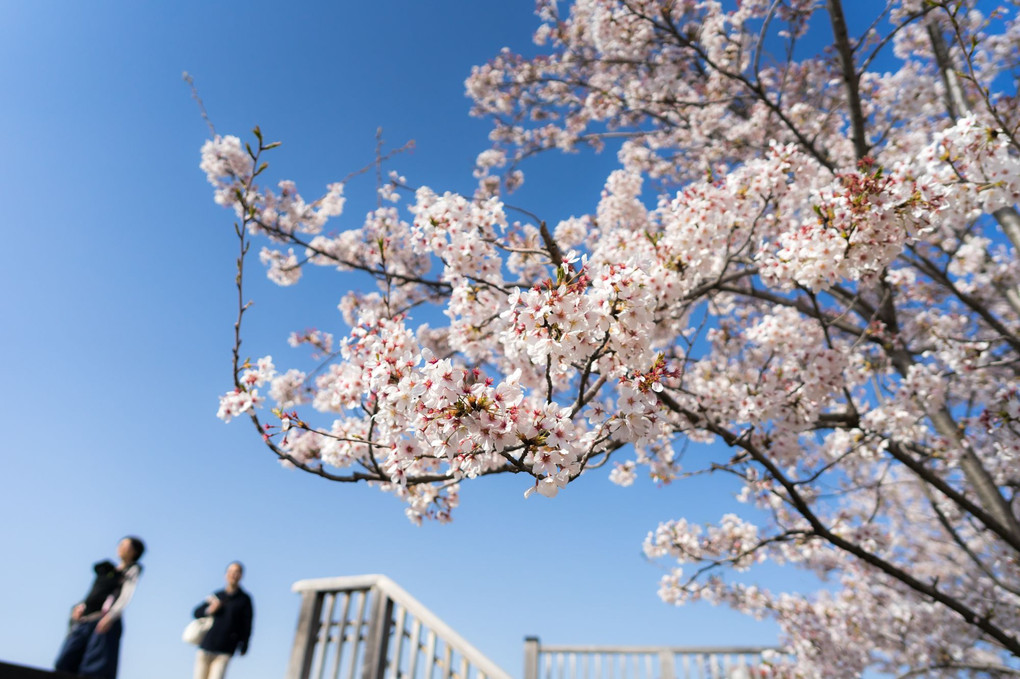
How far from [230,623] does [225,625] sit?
4 cm

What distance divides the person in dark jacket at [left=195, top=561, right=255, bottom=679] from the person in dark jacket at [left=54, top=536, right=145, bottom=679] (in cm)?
59

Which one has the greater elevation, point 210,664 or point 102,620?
point 102,620

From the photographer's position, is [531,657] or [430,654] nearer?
[430,654]

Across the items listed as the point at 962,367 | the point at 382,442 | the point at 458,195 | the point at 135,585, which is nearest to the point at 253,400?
the point at 382,442

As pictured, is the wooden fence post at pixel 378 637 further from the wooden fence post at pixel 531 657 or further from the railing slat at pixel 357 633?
the wooden fence post at pixel 531 657

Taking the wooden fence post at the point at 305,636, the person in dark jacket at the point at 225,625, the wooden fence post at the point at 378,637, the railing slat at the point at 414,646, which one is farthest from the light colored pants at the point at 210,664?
the railing slat at the point at 414,646

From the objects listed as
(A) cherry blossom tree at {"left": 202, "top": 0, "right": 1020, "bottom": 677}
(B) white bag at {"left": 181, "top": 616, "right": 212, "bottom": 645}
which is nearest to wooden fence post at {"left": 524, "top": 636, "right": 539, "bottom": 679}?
(A) cherry blossom tree at {"left": 202, "top": 0, "right": 1020, "bottom": 677}

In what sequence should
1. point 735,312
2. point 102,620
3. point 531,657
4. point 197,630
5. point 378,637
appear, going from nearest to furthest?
1. point 102,620
2. point 197,630
3. point 378,637
4. point 735,312
5. point 531,657

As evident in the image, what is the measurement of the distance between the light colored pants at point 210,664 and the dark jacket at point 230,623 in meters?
0.04

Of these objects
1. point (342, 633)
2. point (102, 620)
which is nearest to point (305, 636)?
point (342, 633)

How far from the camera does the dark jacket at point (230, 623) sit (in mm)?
4062

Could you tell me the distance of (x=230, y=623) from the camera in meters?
4.14

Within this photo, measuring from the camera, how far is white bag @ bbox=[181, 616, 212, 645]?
4.02m

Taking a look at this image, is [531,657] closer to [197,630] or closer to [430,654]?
[430,654]
